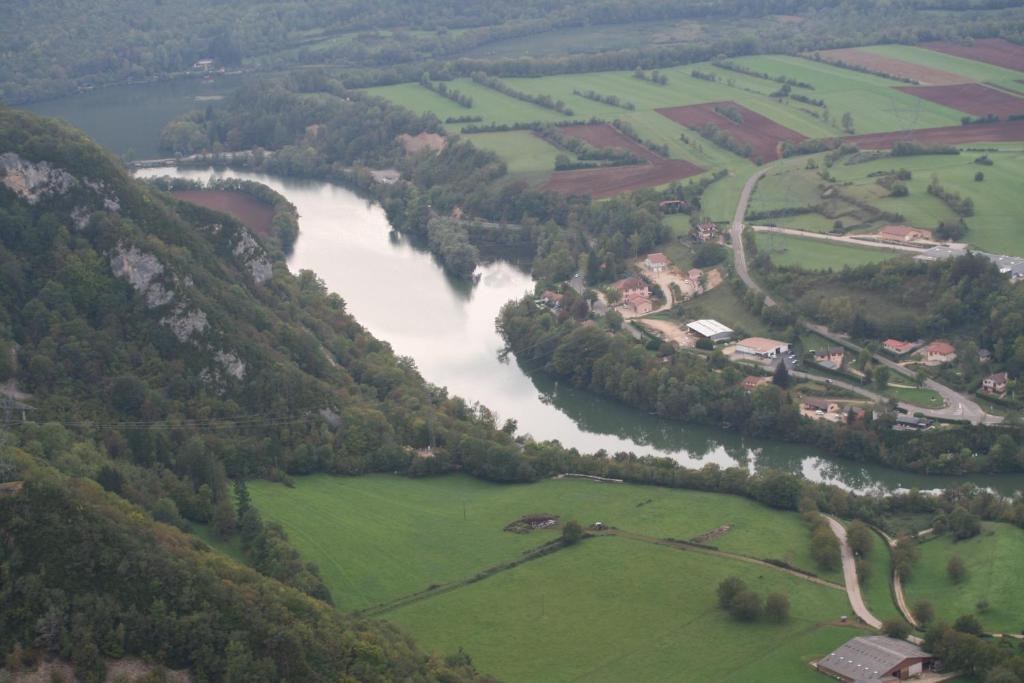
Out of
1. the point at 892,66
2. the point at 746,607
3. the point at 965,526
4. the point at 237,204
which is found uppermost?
the point at 892,66

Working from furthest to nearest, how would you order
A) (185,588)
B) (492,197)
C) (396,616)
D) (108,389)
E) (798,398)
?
(492,197) → (798,398) → (108,389) → (396,616) → (185,588)

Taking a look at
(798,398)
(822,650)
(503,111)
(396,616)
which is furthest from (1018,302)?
(503,111)

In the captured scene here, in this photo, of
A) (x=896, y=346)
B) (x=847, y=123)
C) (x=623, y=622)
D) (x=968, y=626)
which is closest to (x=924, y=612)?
(x=968, y=626)

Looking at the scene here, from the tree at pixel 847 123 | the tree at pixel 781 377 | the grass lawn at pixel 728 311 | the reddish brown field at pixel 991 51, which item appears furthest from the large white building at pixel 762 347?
the reddish brown field at pixel 991 51

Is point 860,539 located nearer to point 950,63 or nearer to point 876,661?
point 876,661

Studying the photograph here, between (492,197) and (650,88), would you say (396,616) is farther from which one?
(650,88)

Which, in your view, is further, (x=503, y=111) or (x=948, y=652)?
(x=503, y=111)
